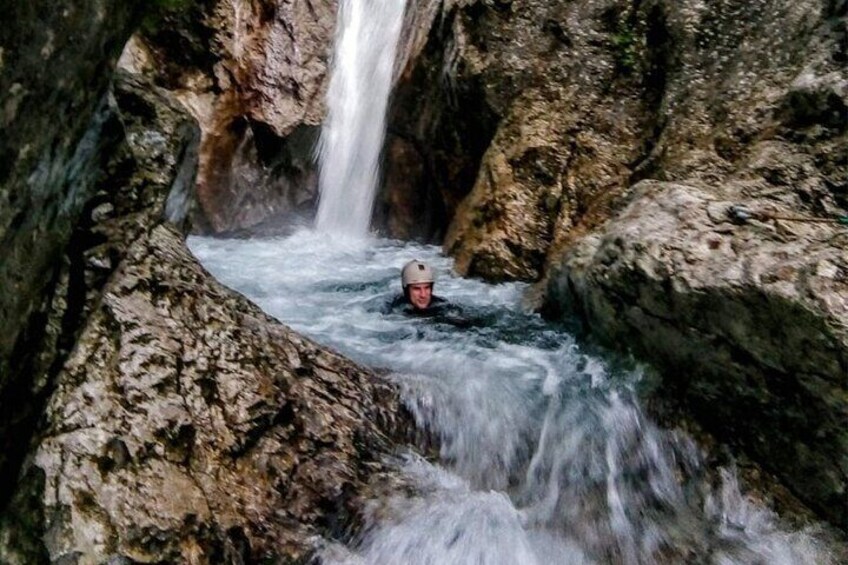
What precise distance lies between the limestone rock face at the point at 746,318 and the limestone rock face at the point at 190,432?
210 cm

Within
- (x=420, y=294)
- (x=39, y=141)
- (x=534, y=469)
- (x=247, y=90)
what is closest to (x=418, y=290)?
(x=420, y=294)

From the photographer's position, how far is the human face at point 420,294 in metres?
6.97

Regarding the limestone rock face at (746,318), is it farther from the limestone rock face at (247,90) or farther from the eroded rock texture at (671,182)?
the limestone rock face at (247,90)

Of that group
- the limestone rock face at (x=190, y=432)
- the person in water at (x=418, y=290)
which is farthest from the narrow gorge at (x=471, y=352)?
the person in water at (x=418, y=290)

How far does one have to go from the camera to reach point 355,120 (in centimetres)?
1338

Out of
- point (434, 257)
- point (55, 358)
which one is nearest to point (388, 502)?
A: point (55, 358)

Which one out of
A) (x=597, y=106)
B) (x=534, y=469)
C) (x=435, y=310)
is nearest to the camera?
(x=534, y=469)

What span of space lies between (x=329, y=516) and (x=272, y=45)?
11.1m

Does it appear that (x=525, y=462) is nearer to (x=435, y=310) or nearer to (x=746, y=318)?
(x=746, y=318)

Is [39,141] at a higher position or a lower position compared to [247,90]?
lower

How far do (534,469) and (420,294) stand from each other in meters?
2.99

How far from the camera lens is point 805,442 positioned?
3.79 m

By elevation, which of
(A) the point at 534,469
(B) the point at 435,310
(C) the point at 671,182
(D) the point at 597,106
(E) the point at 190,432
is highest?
(D) the point at 597,106

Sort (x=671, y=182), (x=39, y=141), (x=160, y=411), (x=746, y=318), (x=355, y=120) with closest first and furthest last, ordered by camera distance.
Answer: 1. (x=39, y=141)
2. (x=160, y=411)
3. (x=746, y=318)
4. (x=671, y=182)
5. (x=355, y=120)
